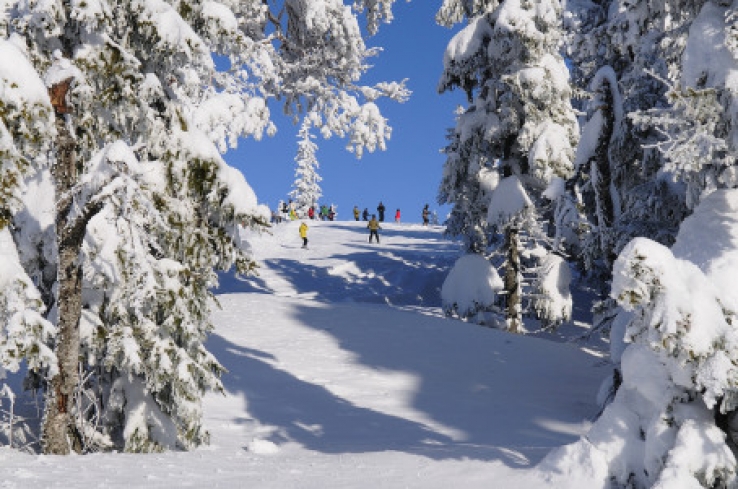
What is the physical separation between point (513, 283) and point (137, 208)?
1392 centimetres

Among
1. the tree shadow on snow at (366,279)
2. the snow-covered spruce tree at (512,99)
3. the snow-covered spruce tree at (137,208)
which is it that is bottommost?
the tree shadow on snow at (366,279)

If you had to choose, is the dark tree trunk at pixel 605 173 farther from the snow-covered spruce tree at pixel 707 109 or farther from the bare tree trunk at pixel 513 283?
the snow-covered spruce tree at pixel 707 109

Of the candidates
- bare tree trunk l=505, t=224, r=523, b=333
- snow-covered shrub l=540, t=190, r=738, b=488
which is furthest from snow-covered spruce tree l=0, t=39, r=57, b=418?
bare tree trunk l=505, t=224, r=523, b=333

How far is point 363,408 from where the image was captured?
13.7 metres

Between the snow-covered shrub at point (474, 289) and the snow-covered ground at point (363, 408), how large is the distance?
182 centimetres

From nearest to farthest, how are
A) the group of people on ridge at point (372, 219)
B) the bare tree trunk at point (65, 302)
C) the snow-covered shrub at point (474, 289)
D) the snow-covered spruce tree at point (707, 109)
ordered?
the snow-covered spruce tree at point (707, 109) < the bare tree trunk at point (65, 302) < the snow-covered shrub at point (474, 289) < the group of people on ridge at point (372, 219)

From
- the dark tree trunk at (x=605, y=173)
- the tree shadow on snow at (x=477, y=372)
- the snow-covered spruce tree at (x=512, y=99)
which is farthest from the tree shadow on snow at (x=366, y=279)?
the dark tree trunk at (x=605, y=173)

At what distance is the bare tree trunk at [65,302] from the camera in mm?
7961

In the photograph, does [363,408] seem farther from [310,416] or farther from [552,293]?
[552,293]

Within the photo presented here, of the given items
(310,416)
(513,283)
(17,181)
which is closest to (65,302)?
(17,181)

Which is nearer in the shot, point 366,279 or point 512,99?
point 512,99

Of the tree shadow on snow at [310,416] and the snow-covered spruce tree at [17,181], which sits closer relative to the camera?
the snow-covered spruce tree at [17,181]

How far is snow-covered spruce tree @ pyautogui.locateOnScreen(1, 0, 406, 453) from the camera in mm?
7797

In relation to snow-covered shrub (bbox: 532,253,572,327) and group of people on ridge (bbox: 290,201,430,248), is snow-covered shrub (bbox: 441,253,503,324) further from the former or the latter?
group of people on ridge (bbox: 290,201,430,248)
